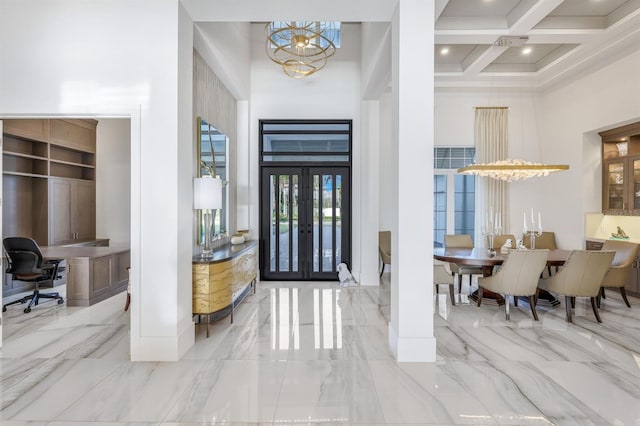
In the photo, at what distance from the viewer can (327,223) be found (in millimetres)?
6762

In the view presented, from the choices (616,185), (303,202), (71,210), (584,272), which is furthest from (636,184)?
(71,210)

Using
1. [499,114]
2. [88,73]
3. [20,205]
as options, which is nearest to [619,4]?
[499,114]

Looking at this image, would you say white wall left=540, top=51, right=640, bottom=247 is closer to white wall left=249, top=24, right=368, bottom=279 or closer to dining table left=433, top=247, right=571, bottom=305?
dining table left=433, top=247, right=571, bottom=305

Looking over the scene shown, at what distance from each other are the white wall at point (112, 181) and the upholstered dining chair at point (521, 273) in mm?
6534

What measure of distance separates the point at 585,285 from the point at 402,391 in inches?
122

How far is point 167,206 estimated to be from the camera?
126 inches

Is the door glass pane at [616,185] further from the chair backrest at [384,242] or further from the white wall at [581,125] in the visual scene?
the chair backrest at [384,242]

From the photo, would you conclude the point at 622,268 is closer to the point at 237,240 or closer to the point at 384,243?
the point at 384,243

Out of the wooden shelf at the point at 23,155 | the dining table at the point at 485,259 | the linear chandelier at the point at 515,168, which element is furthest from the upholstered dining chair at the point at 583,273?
the wooden shelf at the point at 23,155

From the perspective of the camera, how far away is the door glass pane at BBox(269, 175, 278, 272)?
22.1ft

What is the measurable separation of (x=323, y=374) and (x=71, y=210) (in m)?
5.81

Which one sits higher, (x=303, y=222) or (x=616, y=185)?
(x=616, y=185)

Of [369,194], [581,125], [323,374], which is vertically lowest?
[323,374]

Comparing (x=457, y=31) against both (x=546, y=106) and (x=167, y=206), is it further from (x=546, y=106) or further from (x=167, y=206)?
(x=167, y=206)
